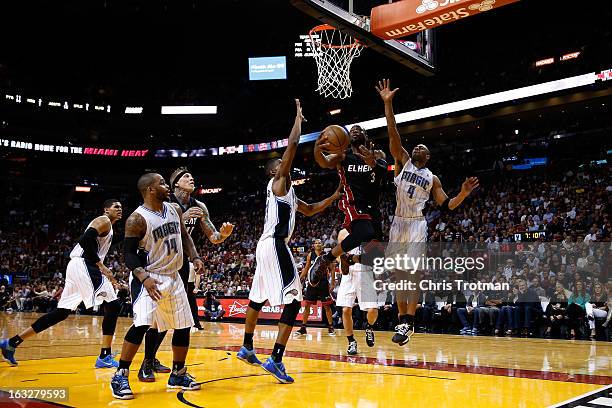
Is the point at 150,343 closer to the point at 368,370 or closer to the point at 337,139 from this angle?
the point at 368,370

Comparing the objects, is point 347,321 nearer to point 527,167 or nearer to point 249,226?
point 527,167

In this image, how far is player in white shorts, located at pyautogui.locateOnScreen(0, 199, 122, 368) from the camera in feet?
20.6

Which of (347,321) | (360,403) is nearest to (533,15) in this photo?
(347,321)

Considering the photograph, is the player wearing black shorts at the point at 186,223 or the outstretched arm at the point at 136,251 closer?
the outstretched arm at the point at 136,251

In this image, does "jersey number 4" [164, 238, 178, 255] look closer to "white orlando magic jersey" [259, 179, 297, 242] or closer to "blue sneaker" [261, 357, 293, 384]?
"white orlando magic jersey" [259, 179, 297, 242]

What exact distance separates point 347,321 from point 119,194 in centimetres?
2962

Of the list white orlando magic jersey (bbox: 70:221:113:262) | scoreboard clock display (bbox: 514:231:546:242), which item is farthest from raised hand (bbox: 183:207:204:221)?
scoreboard clock display (bbox: 514:231:546:242)

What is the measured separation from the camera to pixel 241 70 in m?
30.6

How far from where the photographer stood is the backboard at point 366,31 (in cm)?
699

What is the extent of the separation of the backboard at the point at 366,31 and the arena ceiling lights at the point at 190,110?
25.5 m

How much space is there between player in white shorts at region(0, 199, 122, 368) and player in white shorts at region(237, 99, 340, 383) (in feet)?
6.04

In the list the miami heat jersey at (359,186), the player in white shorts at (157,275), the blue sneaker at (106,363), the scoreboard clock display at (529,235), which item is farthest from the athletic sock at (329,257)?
the scoreboard clock display at (529,235)

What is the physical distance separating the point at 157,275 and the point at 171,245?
0.28 metres

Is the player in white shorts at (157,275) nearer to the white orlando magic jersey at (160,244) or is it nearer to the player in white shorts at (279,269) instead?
the white orlando magic jersey at (160,244)
